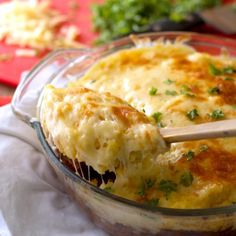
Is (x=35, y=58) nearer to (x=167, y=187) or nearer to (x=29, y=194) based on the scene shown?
(x=29, y=194)

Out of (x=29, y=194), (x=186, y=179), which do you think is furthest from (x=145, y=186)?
(x=29, y=194)

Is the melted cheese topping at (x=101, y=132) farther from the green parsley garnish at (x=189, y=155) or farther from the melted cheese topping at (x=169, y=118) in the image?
the green parsley garnish at (x=189, y=155)

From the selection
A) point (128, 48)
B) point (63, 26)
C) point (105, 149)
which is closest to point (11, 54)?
point (63, 26)

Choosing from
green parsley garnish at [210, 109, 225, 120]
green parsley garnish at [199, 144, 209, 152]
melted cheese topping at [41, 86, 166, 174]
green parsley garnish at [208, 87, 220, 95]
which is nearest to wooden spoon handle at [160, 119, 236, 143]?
melted cheese topping at [41, 86, 166, 174]

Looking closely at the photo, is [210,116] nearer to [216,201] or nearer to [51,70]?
[216,201]

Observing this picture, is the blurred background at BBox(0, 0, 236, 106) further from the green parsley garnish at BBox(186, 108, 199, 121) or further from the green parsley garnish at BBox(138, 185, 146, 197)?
the green parsley garnish at BBox(138, 185, 146, 197)
